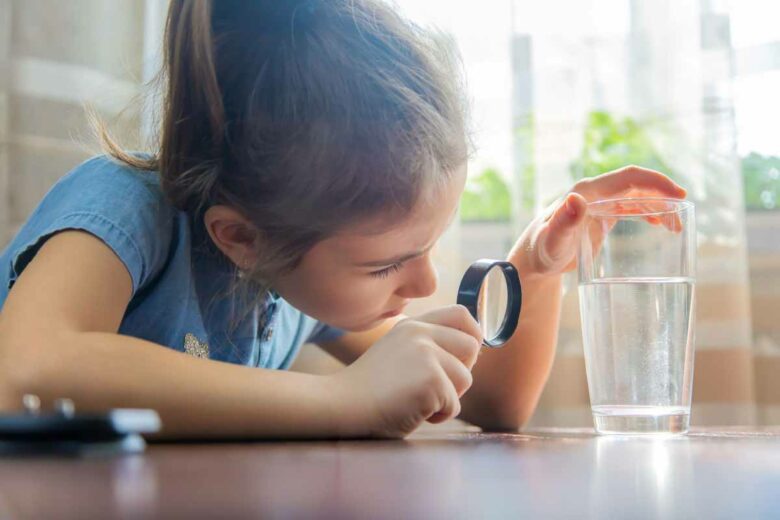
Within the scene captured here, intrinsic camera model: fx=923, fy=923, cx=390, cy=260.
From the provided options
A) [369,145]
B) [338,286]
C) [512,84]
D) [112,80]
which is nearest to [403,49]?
[369,145]

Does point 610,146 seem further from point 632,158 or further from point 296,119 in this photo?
point 296,119

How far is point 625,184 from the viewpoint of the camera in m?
1.00

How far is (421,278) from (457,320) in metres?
0.19

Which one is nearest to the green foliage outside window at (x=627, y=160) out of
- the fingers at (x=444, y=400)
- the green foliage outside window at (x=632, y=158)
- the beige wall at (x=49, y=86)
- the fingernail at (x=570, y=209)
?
the green foliage outside window at (x=632, y=158)

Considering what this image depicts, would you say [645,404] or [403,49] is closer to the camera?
[645,404]

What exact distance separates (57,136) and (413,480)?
1557 mm

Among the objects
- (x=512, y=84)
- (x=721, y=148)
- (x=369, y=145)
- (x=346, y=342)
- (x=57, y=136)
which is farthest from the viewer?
(x=57, y=136)

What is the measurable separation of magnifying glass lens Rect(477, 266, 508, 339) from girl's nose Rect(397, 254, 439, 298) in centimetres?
10

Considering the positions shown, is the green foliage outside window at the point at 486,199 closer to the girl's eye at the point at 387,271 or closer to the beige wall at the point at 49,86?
the beige wall at the point at 49,86

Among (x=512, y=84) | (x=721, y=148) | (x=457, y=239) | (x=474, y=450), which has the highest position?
(x=512, y=84)

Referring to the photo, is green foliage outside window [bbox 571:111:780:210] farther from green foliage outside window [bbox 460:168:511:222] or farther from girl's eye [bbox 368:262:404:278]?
girl's eye [bbox 368:262:404:278]

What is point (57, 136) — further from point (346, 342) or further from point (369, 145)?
point (369, 145)

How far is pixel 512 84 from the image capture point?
161 cm

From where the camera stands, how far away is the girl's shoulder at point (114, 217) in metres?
0.81
